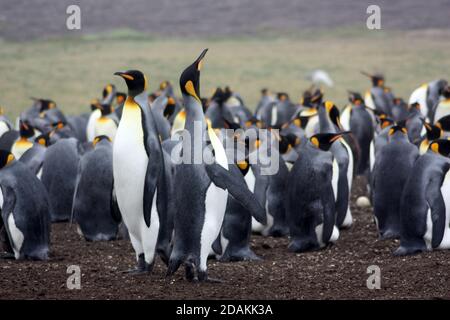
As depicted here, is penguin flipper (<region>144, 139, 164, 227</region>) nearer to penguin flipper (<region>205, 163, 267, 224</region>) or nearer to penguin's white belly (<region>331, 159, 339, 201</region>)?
penguin flipper (<region>205, 163, 267, 224</region>)

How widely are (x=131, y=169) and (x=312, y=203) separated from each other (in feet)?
5.90

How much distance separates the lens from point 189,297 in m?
4.77

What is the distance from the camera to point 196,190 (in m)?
5.14

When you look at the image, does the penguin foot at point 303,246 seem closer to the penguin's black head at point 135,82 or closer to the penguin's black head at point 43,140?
the penguin's black head at point 135,82

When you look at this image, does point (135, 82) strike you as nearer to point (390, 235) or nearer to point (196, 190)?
point (196, 190)

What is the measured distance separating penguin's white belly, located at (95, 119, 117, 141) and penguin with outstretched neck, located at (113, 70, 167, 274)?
15.9ft

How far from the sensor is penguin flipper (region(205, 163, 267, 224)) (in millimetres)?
5008

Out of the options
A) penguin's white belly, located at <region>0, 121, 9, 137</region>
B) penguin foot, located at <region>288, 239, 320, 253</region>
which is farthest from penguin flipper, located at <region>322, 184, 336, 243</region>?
penguin's white belly, located at <region>0, 121, 9, 137</region>

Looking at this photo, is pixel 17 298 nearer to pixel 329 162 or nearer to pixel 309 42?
pixel 329 162

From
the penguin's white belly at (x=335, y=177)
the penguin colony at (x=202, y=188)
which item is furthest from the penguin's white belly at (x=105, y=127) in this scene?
Result: the penguin's white belly at (x=335, y=177)

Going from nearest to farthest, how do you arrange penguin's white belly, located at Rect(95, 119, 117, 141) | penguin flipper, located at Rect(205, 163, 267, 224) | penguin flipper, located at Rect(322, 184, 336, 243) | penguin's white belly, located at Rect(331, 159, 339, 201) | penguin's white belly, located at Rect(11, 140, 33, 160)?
1. penguin flipper, located at Rect(205, 163, 267, 224)
2. penguin flipper, located at Rect(322, 184, 336, 243)
3. penguin's white belly, located at Rect(331, 159, 339, 201)
4. penguin's white belly, located at Rect(11, 140, 33, 160)
5. penguin's white belly, located at Rect(95, 119, 117, 141)

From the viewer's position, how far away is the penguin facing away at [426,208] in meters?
6.18

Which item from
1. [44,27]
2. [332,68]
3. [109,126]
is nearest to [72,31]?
[44,27]

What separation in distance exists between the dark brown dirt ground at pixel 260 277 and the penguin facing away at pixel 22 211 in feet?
0.55
